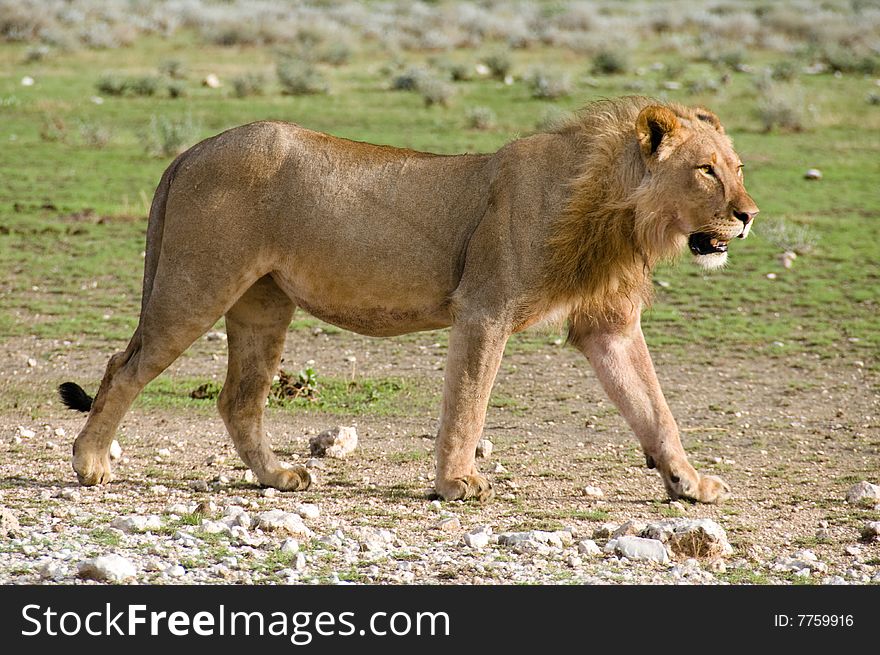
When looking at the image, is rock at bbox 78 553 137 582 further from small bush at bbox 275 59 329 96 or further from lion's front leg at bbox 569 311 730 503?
small bush at bbox 275 59 329 96

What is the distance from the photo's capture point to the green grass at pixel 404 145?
11.2 m

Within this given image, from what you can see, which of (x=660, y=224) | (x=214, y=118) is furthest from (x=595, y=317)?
(x=214, y=118)

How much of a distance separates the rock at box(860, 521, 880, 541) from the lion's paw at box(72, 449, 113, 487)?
3799mm

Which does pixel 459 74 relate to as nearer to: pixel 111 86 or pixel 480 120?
pixel 480 120

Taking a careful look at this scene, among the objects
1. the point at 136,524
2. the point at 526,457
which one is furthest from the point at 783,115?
the point at 136,524

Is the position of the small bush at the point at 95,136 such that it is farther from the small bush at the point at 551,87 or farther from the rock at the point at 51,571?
the rock at the point at 51,571

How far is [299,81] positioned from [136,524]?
1807 cm

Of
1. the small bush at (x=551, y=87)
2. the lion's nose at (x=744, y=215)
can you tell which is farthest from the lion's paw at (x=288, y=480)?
the small bush at (x=551, y=87)

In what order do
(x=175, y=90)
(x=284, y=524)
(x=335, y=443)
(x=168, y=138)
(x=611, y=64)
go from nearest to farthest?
(x=284, y=524)
(x=335, y=443)
(x=168, y=138)
(x=175, y=90)
(x=611, y=64)

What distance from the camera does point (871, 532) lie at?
20.7ft

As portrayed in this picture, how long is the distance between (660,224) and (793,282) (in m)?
6.39

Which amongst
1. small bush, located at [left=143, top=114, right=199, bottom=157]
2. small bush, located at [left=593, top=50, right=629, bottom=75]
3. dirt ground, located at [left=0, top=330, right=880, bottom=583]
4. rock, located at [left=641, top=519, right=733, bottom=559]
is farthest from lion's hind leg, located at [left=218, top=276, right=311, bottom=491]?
small bush, located at [left=593, top=50, right=629, bottom=75]

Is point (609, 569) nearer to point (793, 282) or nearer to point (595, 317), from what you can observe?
point (595, 317)

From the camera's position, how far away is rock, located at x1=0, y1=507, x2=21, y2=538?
598 centimetres
